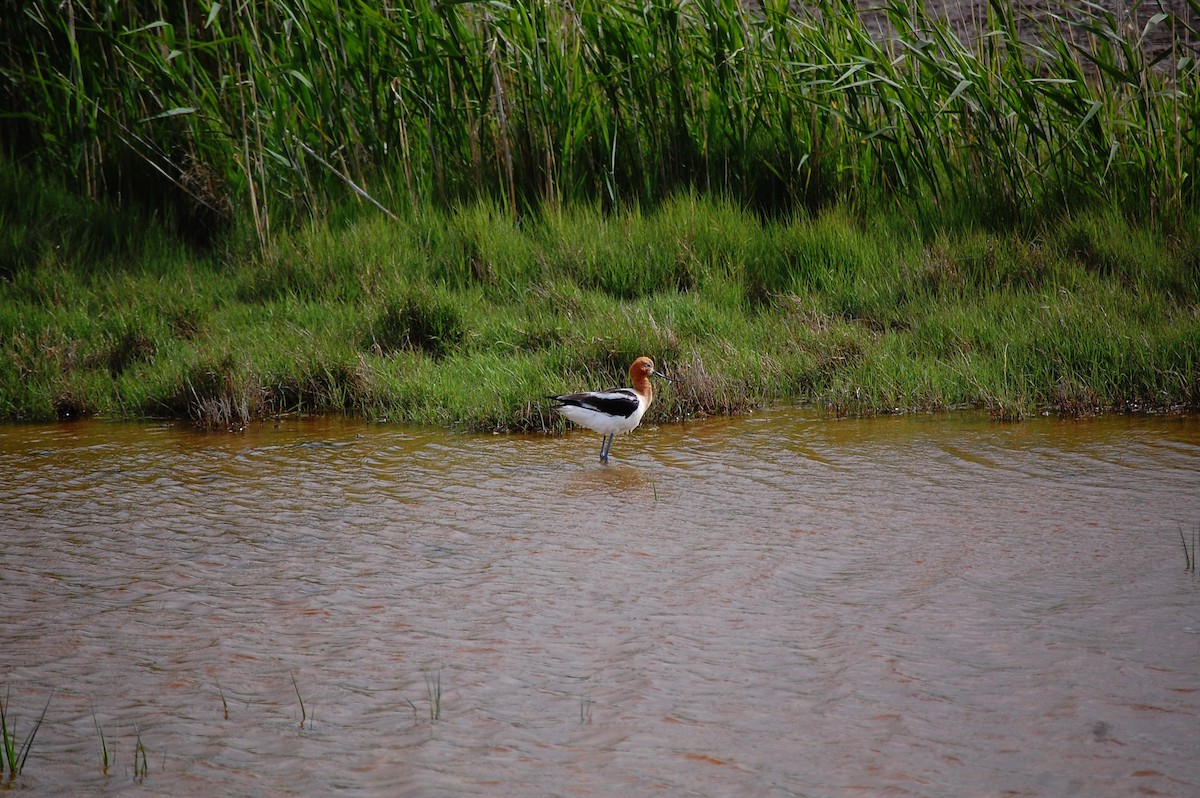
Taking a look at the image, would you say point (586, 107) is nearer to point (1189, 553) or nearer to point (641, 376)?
point (641, 376)

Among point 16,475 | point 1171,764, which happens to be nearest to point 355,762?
point 1171,764

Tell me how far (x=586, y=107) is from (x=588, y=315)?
1941 millimetres

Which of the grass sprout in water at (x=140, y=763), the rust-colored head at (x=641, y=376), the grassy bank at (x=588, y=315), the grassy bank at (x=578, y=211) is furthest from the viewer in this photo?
the grassy bank at (x=578, y=211)

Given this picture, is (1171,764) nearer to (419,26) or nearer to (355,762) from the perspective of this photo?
(355,762)

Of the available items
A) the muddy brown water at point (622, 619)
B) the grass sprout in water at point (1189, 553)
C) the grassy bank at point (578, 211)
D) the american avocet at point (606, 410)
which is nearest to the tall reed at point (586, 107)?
the grassy bank at point (578, 211)

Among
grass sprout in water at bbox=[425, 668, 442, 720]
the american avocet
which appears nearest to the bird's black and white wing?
the american avocet

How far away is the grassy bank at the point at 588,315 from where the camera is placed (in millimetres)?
7309

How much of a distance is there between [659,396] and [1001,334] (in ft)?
7.28

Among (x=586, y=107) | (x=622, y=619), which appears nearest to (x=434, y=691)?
(x=622, y=619)

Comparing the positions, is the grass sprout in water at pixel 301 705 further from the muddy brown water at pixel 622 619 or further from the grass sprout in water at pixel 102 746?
the grass sprout in water at pixel 102 746

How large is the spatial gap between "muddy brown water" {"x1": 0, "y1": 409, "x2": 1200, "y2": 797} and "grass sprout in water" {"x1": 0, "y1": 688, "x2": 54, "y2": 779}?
0.09 feet

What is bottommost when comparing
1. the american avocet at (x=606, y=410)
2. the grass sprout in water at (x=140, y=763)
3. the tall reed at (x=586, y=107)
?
the grass sprout in water at (x=140, y=763)

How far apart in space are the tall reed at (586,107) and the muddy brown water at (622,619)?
294cm

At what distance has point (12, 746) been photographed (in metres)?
3.17
